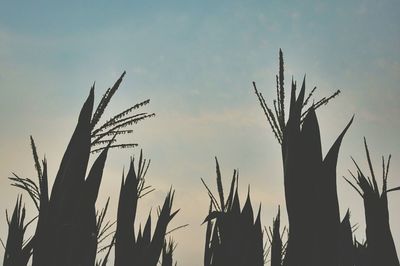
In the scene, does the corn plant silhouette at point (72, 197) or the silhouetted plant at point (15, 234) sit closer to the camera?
the corn plant silhouette at point (72, 197)

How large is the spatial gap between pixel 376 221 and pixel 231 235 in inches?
40.5

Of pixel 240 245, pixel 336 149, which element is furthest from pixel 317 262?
pixel 240 245

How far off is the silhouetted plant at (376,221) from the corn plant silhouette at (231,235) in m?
0.79

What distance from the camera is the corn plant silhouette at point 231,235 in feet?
10.2

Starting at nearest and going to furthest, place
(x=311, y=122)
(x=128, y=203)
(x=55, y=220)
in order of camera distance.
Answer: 1. (x=55, y=220)
2. (x=311, y=122)
3. (x=128, y=203)

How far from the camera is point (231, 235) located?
10.3 ft

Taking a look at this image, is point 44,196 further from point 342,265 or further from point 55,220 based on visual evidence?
point 342,265

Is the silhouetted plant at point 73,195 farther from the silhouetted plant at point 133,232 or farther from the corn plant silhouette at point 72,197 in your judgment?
the silhouetted plant at point 133,232

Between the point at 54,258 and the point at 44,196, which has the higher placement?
the point at 44,196

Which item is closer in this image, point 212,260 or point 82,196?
point 82,196

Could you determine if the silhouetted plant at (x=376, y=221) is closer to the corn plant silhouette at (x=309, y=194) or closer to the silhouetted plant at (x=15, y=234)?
the corn plant silhouette at (x=309, y=194)

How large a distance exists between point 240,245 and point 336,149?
1472mm

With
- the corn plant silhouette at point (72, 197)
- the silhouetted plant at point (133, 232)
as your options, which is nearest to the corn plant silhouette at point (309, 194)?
the corn plant silhouette at point (72, 197)

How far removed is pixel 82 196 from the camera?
222 cm
